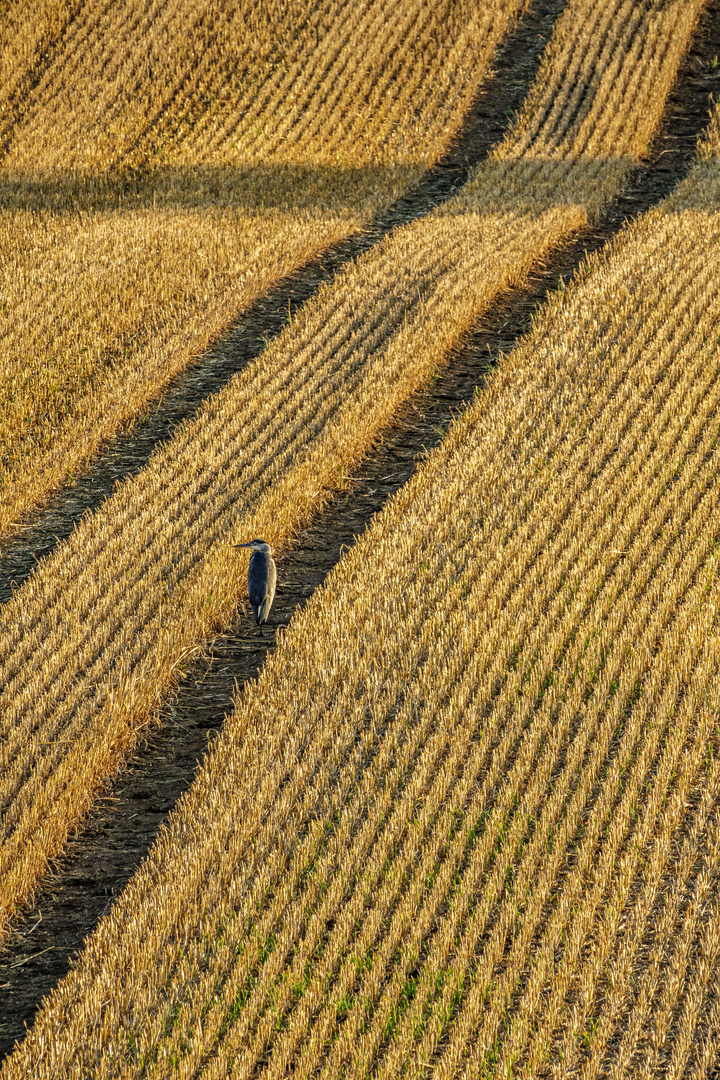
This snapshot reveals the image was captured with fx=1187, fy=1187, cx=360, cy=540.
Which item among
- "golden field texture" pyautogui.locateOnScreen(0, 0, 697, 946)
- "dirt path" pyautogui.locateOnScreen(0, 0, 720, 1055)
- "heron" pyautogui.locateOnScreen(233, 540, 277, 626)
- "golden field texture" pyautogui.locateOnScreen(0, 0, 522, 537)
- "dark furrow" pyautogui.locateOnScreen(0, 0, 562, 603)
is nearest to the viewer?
"dirt path" pyautogui.locateOnScreen(0, 0, 720, 1055)

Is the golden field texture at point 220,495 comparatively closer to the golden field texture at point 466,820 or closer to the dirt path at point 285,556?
the dirt path at point 285,556

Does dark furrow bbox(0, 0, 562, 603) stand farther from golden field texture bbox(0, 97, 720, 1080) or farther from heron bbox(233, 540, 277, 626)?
golden field texture bbox(0, 97, 720, 1080)

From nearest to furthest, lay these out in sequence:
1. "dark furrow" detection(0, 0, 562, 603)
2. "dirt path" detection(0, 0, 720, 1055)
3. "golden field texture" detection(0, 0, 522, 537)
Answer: "dirt path" detection(0, 0, 720, 1055)
"dark furrow" detection(0, 0, 562, 603)
"golden field texture" detection(0, 0, 522, 537)

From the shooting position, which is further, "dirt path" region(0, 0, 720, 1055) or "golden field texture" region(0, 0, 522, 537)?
"golden field texture" region(0, 0, 522, 537)

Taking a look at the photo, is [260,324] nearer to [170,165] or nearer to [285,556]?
[285,556]

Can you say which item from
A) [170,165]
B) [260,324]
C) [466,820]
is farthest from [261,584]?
[170,165]

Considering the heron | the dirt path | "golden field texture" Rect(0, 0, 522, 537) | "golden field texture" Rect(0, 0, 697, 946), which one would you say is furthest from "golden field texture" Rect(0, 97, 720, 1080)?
"golden field texture" Rect(0, 0, 522, 537)

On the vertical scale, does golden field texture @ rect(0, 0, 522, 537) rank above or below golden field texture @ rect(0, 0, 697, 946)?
above
